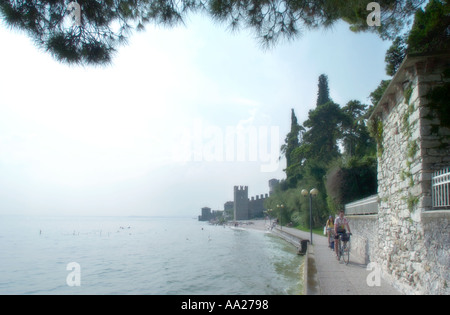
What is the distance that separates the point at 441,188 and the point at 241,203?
288 feet

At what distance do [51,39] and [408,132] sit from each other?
5.78m

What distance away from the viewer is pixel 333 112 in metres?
31.8

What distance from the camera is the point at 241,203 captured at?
300 ft

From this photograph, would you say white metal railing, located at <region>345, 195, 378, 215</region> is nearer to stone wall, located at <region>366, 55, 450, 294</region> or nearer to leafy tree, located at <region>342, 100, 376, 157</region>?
stone wall, located at <region>366, 55, 450, 294</region>

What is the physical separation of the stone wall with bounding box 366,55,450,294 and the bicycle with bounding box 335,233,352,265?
2.77m

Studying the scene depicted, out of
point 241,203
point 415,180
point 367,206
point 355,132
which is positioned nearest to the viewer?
point 415,180

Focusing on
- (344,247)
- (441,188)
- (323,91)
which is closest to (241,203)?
(323,91)

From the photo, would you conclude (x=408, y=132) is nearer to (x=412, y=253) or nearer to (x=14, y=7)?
(x=412, y=253)

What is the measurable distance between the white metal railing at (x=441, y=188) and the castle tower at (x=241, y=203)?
8584 cm

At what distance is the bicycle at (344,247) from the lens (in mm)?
9523

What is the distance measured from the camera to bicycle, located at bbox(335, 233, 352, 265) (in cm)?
952

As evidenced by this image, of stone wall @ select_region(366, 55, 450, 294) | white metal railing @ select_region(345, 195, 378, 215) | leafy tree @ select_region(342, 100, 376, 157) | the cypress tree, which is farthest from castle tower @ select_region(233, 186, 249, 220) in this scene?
stone wall @ select_region(366, 55, 450, 294)

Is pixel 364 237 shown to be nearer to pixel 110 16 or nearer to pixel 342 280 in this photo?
pixel 342 280

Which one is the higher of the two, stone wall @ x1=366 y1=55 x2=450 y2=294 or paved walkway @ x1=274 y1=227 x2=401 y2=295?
stone wall @ x1=366 y1=55 x2=450 y2=294
